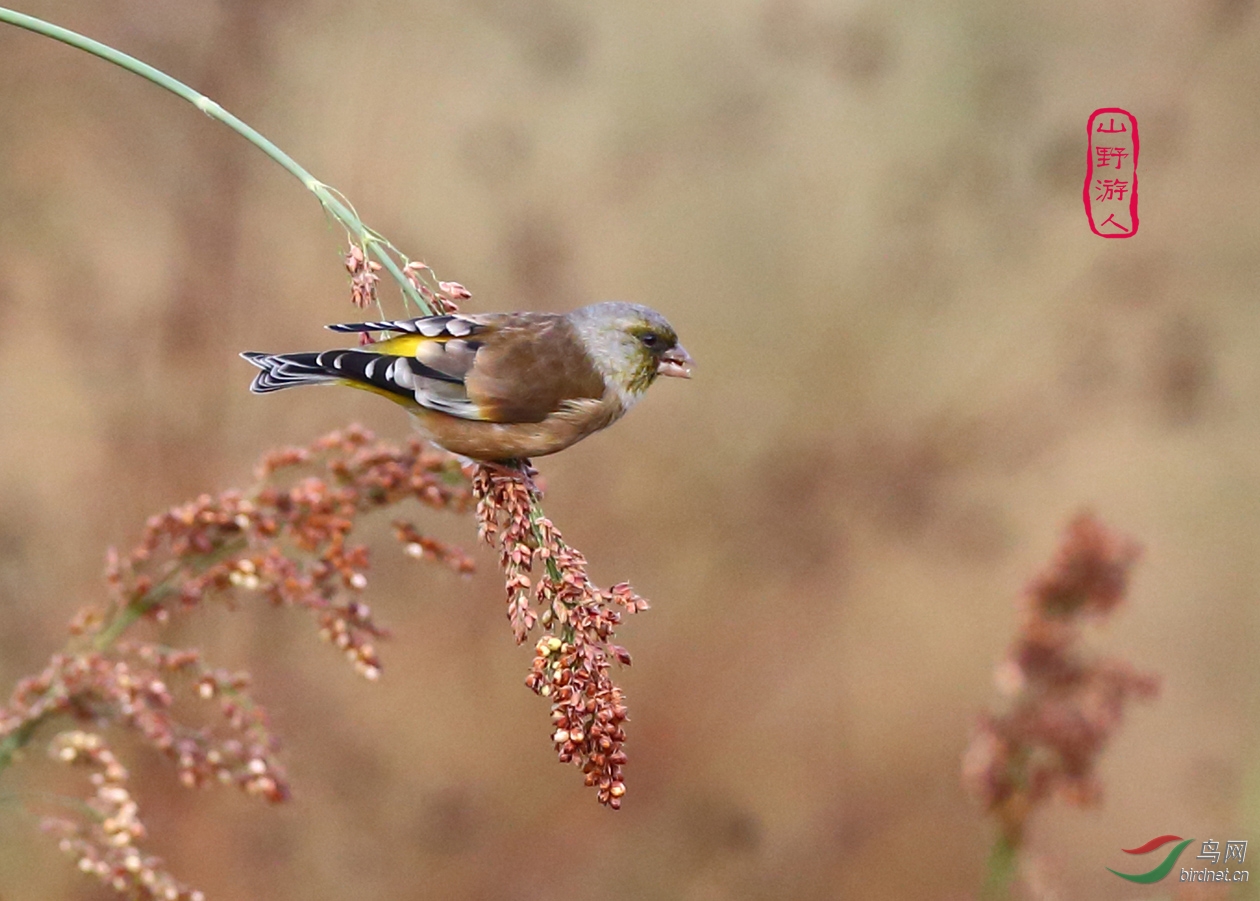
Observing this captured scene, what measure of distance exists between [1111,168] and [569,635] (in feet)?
8.33

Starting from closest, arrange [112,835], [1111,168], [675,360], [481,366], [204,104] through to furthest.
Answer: [204,104] → [112,835] → [481,366] → [675,360] → [1111,168]

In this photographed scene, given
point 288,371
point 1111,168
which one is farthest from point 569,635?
point 1111,168

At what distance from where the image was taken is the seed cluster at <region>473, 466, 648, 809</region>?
1121mm

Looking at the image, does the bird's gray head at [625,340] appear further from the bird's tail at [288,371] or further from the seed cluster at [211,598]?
the bird's tail at [288,371]

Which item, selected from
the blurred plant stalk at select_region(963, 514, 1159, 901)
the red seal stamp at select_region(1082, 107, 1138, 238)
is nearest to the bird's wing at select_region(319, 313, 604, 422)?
the blurred plant stalk at select_region(963, 514, 1159, 901)

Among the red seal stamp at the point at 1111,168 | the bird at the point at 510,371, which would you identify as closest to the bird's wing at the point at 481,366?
the bird at the point at 510,371

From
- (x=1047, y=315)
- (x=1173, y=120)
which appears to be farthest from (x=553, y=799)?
(x=1173, y=120)

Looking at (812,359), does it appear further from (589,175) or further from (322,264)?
(322,264)

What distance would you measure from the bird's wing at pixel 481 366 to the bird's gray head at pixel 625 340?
0.02 m

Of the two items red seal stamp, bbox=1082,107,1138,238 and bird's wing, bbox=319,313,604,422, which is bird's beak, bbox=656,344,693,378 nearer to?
bird's wing, bbox=319,313,604,422

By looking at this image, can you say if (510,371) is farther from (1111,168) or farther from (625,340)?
(1111,168)

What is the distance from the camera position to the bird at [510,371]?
1.58 metres

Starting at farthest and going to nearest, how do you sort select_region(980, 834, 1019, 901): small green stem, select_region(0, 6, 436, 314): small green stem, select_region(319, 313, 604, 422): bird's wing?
select_region(319, 313, 604, 422): bird's wing → select_region(980, 834, 1019, 901): small green stem → select_region(0, 6, 436, 314): small green stem

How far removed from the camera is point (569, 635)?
121 centimetres
